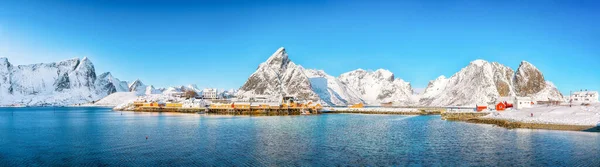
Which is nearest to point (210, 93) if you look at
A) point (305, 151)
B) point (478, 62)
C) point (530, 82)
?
point (478, 62)

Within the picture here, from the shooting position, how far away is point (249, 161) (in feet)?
90.8

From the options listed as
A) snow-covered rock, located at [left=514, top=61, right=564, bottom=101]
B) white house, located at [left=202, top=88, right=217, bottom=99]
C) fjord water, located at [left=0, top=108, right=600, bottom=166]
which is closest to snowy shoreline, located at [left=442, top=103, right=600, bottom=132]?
fjord water, located at [left=0, top=108, right=600, bottom=166]

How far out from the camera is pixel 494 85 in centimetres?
17338

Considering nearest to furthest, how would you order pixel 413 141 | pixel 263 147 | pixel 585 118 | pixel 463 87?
pixel 263 147, pixel 413 141, pixel 585 118, pixel 463 87

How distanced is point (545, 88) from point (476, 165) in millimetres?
174348

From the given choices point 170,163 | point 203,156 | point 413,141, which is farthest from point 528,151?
point 170,163

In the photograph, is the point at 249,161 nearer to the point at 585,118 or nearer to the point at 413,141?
the point at 413,141

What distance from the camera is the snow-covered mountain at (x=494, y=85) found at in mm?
169125

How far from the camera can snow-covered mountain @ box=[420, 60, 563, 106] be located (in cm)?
16912

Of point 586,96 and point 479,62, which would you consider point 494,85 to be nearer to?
point 479,62

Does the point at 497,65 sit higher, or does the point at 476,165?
the point at 497,65

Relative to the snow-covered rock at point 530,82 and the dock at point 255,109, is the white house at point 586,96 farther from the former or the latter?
the dock at point 255,109

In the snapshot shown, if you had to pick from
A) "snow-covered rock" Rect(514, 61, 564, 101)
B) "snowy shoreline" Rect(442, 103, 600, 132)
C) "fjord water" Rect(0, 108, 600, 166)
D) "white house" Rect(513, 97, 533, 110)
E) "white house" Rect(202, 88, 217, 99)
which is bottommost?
"fjord water" Rect(0, 108, 600, 166)

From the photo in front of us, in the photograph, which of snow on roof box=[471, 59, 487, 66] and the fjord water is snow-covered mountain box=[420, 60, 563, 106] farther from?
the fjord water
